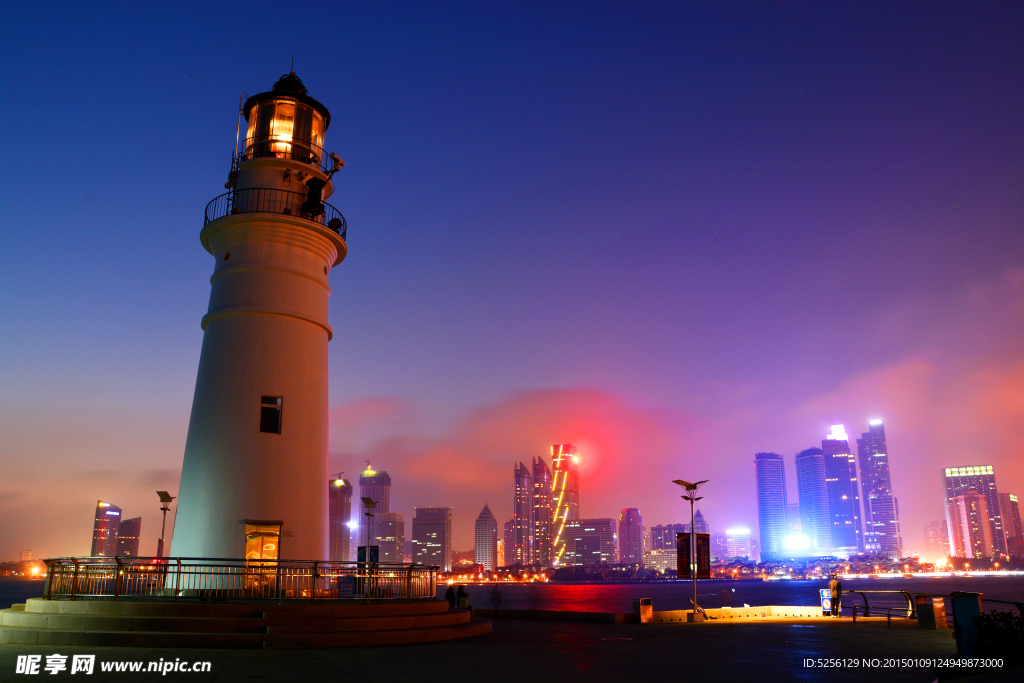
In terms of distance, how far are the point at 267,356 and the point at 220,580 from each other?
244 inches

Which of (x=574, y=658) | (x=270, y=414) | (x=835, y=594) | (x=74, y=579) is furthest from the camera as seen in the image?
(x=835, y=594)

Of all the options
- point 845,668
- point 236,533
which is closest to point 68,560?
point 236,533

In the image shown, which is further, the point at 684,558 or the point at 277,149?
the point at 684,558

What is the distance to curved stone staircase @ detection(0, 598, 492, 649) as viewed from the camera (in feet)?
44.4

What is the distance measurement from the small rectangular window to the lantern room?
7.63 m

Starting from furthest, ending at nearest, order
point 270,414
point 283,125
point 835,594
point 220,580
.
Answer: point 835,594 < point 283,125 < point 270,414 < point 220,580

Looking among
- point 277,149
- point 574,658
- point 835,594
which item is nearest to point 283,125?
point 277,149

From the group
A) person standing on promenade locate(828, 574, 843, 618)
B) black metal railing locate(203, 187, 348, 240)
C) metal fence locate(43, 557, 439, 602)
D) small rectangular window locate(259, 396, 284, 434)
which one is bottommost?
person standing on promenade locate(828, 574, 843, 618)

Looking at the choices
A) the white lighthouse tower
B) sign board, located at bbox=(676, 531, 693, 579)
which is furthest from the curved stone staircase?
sign board, located at bbox=(676, 531, 693, 579)

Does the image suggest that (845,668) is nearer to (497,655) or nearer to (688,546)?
(497,655)

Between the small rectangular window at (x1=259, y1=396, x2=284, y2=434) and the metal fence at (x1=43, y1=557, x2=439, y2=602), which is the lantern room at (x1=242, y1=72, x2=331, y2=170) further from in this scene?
the metal fence at (x1=43, y1=557, x2=439, y2=602)

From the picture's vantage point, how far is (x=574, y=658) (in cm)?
1280

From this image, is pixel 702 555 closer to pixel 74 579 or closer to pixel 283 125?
pixel 74 579

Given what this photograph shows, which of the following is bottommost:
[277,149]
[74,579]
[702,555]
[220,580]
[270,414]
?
[220,580]
